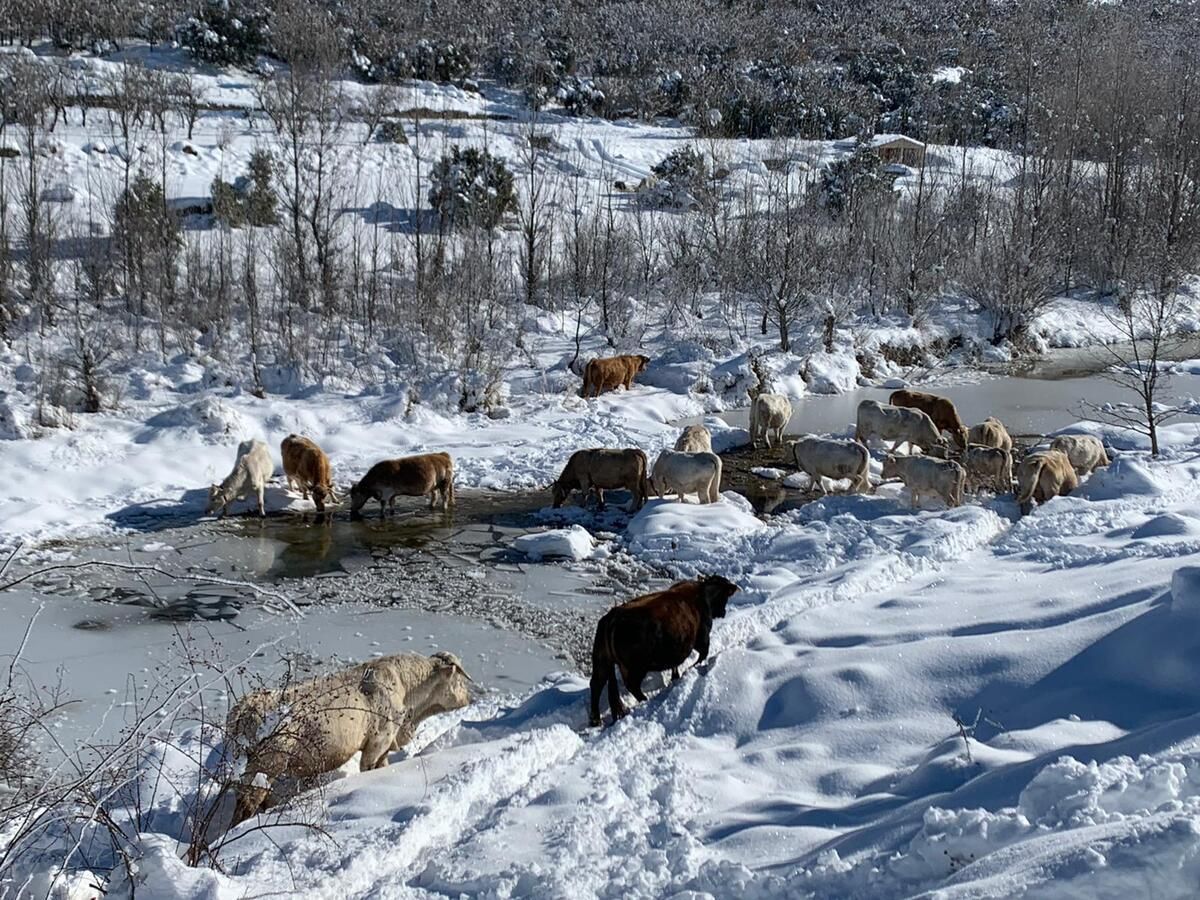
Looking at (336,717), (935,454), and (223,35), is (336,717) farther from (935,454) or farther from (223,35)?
(223,35)

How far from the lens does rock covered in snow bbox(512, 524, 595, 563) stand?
1355 cm

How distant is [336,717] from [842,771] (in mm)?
3370

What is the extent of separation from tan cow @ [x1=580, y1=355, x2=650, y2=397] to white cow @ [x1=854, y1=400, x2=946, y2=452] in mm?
6675

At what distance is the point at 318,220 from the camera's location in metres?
29.6

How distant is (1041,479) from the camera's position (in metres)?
15.1

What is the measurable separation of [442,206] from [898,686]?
2950 centimetres

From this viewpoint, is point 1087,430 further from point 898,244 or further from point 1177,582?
point 898,244

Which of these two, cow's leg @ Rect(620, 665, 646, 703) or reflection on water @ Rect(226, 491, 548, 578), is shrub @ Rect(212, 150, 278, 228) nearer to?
reflection on water @ Rect(226, 491, 548, 578)

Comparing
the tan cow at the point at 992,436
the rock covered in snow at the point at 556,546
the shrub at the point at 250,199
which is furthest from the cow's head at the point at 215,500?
the shrub at the point at 250,199

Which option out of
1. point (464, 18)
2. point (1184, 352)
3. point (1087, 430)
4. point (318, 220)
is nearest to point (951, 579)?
point (1087, 430)

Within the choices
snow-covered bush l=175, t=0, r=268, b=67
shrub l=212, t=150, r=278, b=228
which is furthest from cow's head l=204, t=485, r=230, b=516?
snow-covered bush l=175, t=0, r=268, b=67

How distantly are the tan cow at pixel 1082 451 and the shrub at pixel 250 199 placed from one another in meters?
23.3

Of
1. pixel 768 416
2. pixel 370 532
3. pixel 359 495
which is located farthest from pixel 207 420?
pixel 768 416

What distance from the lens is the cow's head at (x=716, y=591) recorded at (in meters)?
8.75
